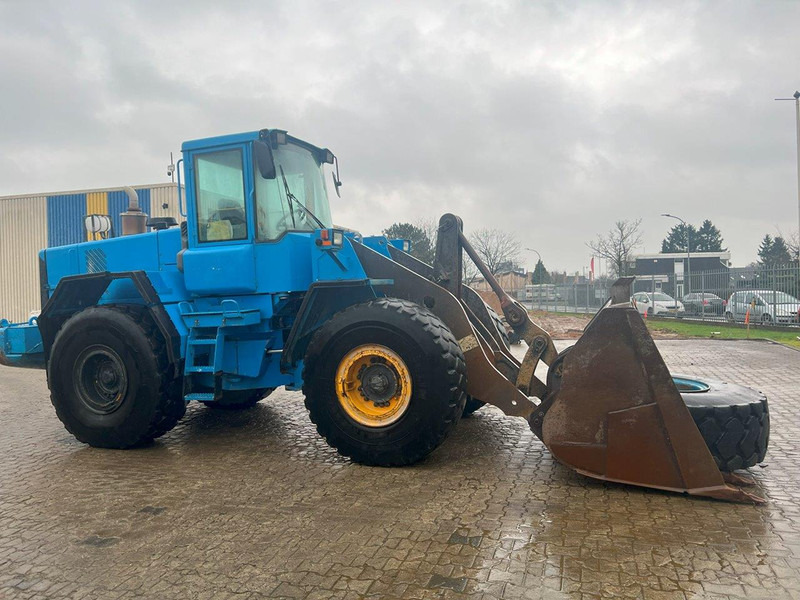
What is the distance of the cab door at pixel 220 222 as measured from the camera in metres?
6.15

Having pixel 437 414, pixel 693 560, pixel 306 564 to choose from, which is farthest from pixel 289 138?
pixel 693 560

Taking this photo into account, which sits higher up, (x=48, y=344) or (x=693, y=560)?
(x=48, y=344)

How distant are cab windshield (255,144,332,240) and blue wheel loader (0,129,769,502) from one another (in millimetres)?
21

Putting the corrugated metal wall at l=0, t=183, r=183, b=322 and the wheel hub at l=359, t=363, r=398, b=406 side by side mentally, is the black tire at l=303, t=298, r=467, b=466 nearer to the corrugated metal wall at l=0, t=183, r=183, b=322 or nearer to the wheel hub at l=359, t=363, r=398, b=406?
the wheel hub at l=359, t=363, r=398, b=406

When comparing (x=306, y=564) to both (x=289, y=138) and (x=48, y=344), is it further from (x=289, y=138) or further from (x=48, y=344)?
(x=48, y=344)

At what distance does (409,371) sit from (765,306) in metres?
20.3

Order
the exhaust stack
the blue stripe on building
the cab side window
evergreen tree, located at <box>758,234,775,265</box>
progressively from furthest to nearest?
evergreen tree, located at <box>758,234,775,265</box> < the blue stripe on building < the exhaust stack < the cab side window

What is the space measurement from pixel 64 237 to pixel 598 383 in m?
25.3

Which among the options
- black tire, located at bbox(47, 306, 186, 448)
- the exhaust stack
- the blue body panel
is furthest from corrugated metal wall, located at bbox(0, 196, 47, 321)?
the blue body panel

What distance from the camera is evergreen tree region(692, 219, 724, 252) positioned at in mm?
87312

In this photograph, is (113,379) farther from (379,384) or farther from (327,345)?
(379,384)

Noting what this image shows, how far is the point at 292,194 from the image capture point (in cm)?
646

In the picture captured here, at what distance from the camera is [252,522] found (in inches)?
168

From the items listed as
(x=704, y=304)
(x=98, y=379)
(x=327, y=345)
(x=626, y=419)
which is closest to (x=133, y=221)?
A: (x=98, y=379)
